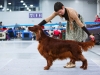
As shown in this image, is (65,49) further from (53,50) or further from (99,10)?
(99,10)

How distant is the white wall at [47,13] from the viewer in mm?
21141

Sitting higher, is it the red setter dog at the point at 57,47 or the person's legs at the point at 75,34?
the person's legs at the point at 75,34

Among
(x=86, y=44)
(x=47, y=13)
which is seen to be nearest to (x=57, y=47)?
(x=86, y=44)

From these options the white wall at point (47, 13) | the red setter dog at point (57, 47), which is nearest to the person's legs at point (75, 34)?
the red setter dog at point (57, 47)

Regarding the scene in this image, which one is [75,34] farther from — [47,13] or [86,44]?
[47,13]

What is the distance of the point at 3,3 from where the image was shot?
22.3 meters

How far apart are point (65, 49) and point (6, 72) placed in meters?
1.00

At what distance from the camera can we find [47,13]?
70.2ft

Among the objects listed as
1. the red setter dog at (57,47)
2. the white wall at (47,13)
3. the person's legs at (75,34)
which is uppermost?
the white wall at (47,13)

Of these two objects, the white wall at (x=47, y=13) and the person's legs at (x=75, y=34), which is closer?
the person's legs at (x=75, y=34)

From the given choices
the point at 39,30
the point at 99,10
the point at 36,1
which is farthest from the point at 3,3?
the point at 39,30

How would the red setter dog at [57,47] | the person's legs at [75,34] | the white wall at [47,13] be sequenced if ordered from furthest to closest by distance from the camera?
the white wall at [47,13] < the person's legs at [75,34] < the red setter dog at [57,47]

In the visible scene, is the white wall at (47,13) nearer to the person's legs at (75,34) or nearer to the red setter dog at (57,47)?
the person's legs at (75,34)

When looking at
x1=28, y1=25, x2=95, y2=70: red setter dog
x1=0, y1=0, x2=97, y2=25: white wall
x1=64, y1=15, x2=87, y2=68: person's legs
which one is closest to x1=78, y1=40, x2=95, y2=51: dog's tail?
x1=28, y1=25, x2=95, y2=70: red setter dog
